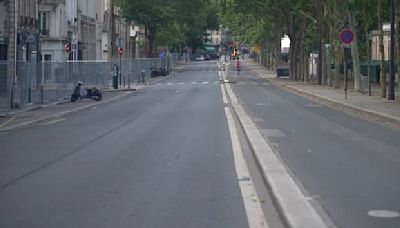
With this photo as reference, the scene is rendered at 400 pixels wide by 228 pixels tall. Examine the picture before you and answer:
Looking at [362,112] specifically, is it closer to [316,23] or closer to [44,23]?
[316,23]

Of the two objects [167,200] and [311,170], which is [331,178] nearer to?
[311,170]

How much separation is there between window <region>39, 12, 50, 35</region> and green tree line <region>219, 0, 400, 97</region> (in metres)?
15.2

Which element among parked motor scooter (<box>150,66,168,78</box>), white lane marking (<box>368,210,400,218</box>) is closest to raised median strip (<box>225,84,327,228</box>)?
white lane marking (<box>368,210,400,218</box>)

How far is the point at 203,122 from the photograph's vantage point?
71.8 feet

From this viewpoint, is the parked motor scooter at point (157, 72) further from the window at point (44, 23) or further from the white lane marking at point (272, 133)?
the white lane marking at point (272, 133)

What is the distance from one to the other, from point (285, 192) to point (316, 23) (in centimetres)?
4500

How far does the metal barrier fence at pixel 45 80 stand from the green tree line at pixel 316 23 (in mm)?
14525

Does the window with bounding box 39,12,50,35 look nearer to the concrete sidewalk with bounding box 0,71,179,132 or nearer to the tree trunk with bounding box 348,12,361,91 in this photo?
the concrete sidewalk with bounding box 0,71,179,132

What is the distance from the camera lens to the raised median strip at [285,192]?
7.52 meters

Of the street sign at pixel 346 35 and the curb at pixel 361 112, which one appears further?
the street sign at pixel 346 35

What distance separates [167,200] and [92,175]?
256 cm

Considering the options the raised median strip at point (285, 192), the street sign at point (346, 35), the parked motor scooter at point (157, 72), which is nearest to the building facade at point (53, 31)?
the parked motor scooter at point (157, 72)

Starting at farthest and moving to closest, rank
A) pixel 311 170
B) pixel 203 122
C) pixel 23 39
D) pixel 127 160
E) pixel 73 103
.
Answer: pixel 23 39
pixel 73 103
pixel 203 122
pixel 127 160
pixel 311 170

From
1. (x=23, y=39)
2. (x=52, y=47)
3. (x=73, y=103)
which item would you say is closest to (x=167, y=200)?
(x=73, y=103)
